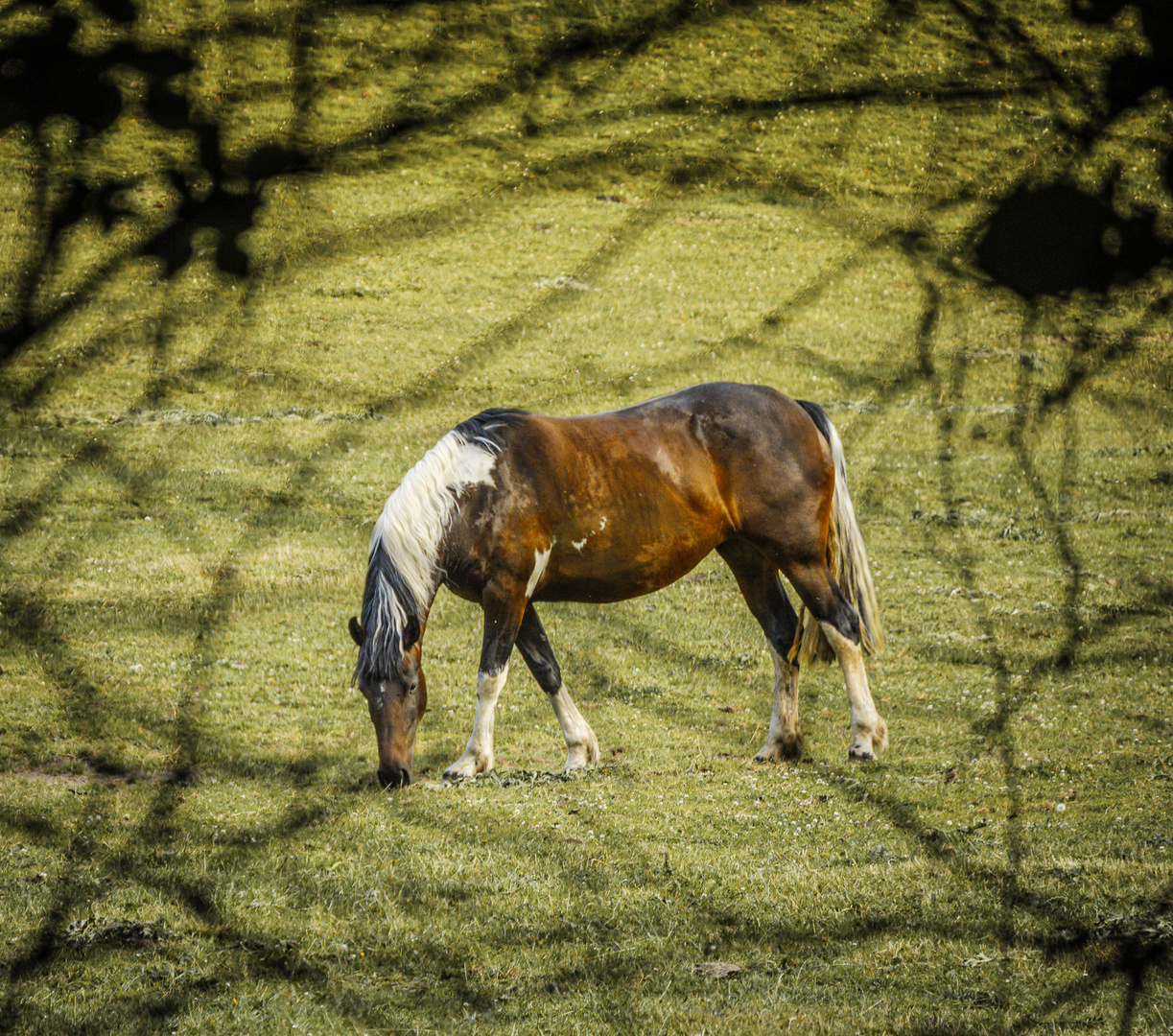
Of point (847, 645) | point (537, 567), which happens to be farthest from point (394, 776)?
point (847, 645)

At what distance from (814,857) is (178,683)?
728cm

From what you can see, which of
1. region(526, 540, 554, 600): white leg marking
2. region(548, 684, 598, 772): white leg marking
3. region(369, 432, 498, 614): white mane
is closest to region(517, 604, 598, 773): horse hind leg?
region(548, 684, 598, 772): white leg marking

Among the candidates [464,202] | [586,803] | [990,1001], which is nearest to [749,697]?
[586,803]

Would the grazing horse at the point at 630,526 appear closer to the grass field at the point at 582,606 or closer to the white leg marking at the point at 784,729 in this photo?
the white leg marking at the point at 784,729

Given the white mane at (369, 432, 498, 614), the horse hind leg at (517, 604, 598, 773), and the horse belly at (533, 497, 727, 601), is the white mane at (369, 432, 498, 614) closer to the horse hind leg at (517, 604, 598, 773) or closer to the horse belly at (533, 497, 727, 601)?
the horse belly at (533, 497, 727, 601)

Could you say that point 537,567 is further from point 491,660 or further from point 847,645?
point 847,645

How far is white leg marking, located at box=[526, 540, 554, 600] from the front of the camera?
866 cm

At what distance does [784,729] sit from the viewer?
9211 mm

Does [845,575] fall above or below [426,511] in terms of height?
below

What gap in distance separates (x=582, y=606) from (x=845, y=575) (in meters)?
6.16

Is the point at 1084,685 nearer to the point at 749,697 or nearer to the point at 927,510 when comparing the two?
the point at 749,697

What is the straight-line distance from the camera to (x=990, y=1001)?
467cm

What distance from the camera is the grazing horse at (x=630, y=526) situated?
848 cm

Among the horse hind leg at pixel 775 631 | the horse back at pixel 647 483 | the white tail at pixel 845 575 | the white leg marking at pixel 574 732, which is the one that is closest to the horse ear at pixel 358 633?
the horse back at pixel 647 483
